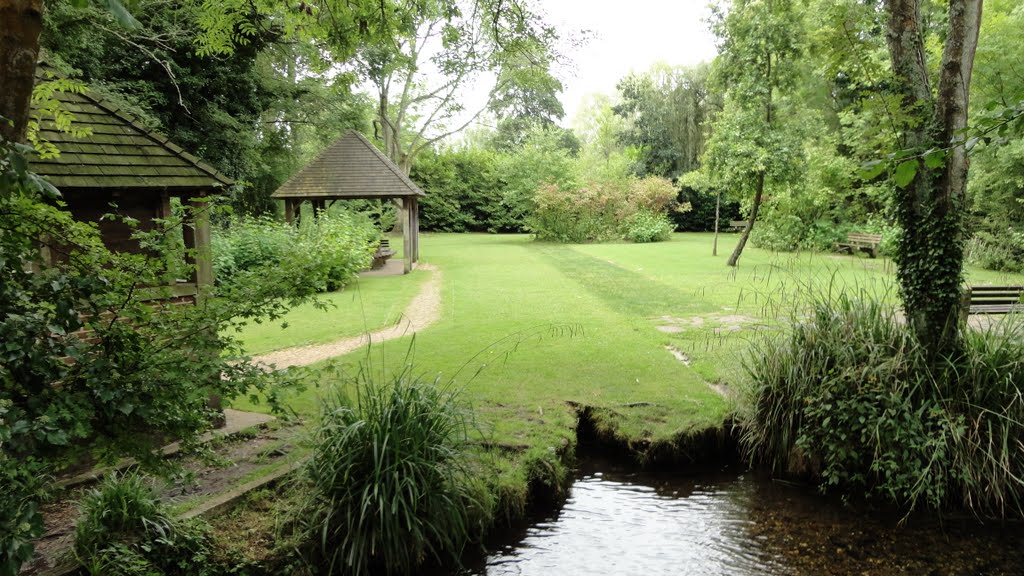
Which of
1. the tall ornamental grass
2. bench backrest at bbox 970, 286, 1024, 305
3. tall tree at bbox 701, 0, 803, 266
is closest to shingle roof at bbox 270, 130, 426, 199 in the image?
tall tree at bbox 701, 0, 803, 266

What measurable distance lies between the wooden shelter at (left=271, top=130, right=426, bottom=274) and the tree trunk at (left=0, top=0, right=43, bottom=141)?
14150 mm

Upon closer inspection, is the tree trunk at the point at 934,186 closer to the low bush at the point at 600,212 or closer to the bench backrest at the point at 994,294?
the bench backrest at the point at 994,294

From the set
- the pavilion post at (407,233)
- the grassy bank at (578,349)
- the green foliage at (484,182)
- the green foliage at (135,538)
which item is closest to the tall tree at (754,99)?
the grassy bank at (578,349)

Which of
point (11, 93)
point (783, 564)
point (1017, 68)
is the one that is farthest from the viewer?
point (1017, 68)

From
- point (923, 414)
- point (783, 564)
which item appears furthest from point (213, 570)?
point (923, 414)

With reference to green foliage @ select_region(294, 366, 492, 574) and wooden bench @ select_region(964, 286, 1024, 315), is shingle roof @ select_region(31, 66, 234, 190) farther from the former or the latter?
wooden bench @ select_region(964, 286, 1024, 315)

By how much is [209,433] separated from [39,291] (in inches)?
131

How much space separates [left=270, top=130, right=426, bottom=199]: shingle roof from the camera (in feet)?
53.8

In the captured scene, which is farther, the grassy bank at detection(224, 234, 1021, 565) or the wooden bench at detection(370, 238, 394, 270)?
the wooden bench at detection(370, 238, 394, 270)

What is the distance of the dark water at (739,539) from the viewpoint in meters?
4.03

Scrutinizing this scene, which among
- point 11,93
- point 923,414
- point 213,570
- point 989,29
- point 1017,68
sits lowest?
point 213,570

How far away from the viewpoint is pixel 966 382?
4578 millimetres

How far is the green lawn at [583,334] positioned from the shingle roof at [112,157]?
1.87 meters

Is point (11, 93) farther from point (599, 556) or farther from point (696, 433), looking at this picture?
point (696, 433)
